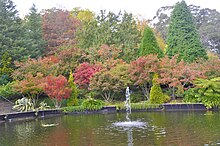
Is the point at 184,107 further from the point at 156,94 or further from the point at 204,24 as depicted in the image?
the point at 204,24

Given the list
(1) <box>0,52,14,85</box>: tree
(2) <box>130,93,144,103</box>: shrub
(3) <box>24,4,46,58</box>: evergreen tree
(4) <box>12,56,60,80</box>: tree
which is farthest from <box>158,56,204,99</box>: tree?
(1) <box>0,52,14,85</box>: tree

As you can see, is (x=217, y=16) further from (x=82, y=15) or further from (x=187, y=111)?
(x=187, y=111)

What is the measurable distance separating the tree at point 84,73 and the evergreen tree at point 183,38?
28.9 ft

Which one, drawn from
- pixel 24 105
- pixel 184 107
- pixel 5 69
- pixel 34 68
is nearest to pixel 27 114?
pixel 24 105

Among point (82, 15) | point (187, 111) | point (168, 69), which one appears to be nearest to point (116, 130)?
point (187, 111)

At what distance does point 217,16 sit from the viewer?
49.4m

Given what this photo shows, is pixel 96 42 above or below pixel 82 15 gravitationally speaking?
below

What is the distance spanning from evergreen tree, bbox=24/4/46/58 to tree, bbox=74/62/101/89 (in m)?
6.70

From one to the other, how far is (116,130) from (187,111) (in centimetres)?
829

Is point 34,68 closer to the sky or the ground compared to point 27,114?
closer to the sky

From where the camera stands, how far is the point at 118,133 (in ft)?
47.7

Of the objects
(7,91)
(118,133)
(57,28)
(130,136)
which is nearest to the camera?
(130,136)

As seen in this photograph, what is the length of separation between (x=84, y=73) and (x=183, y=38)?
1100 centimetres

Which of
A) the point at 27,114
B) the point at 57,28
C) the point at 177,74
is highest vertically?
the point at 57,28
